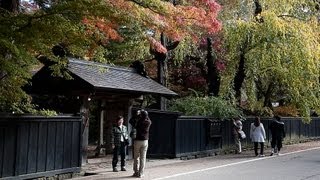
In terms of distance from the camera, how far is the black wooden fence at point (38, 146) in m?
11.9

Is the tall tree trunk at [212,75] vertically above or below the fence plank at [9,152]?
above

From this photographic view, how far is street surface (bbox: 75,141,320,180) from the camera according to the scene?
546 inches

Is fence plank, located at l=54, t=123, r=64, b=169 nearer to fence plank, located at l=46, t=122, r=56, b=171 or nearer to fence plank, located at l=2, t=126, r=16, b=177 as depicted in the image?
fence plank, located at l=46, t=122, r=56, b=171

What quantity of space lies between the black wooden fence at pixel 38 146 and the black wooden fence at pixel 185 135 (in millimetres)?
5775

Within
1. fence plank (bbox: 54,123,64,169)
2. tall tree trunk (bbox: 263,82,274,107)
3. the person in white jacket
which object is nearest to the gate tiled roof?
fence plank (bbox: 54,123,64,169)

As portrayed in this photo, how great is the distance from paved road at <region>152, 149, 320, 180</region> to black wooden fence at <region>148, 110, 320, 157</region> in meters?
2.69

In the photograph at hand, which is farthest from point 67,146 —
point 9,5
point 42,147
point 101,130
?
point 101,130

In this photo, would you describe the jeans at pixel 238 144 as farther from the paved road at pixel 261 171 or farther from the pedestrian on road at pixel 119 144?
the pedestrian on road at pixel 119 144

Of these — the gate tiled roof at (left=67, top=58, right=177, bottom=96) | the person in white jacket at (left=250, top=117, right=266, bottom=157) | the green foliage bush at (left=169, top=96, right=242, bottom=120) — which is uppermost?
the gate tiled roof at (left=67, top=58, right=177, bottom=96)

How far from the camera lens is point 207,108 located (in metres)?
23.2

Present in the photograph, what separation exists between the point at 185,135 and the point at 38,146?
877cm

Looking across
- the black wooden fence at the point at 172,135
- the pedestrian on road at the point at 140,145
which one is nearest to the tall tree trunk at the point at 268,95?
the black wooden fence at the point at 172,135

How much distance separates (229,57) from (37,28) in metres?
17.2

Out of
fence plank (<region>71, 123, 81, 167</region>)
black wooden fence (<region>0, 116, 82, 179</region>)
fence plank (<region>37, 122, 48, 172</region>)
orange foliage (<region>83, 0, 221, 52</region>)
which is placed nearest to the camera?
orange foliage (<region>83, 0, 221, 52</region>)
